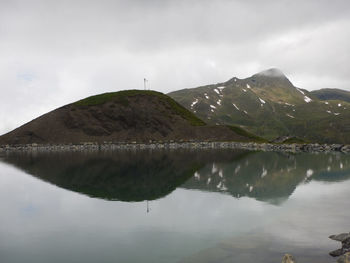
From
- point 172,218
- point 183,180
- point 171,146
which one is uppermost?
point 171,146

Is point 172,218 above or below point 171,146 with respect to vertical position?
below

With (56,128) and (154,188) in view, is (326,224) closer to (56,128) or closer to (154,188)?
(154,188)

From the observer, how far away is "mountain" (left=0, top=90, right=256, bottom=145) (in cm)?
16525

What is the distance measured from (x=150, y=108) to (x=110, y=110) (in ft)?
74.1

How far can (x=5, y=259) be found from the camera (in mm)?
18734

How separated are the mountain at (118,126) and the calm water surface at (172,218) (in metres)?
116

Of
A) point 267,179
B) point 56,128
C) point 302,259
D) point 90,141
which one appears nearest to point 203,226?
point 302,259

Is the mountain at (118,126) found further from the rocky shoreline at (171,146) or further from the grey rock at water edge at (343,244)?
the grey rock at water edge at (343,244)

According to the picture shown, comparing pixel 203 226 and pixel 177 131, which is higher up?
pixel 177 131

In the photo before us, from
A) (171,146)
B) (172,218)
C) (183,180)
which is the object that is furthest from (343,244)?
(171,146)

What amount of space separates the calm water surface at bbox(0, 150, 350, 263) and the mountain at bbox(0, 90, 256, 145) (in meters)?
116

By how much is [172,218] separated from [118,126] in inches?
6111

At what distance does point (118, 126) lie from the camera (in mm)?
179750

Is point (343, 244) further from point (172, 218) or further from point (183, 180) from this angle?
point (183, 180)
